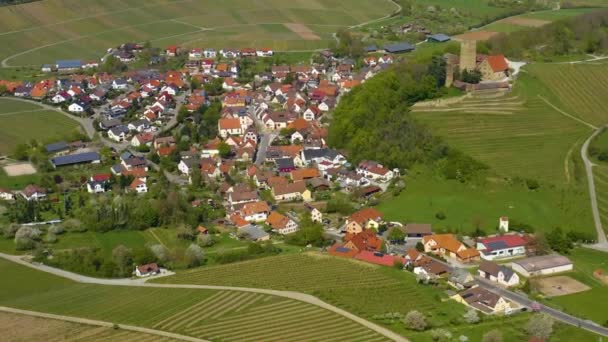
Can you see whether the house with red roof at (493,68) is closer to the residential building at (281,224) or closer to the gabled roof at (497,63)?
the gabled roof at (497,63)

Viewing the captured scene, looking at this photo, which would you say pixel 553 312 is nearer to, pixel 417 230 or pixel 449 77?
pixel 417 230

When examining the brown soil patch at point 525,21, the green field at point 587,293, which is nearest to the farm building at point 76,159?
the green field at point 587,293

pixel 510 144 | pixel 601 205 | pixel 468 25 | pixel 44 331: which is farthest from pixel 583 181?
pixel 468 25

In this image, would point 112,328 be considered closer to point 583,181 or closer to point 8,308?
point 8,308

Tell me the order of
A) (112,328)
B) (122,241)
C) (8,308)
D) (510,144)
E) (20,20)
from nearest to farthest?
(112,328)
(8,308)
(122,241)
(510,144)
(20,20)

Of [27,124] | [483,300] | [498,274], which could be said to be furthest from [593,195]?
[27,124]
